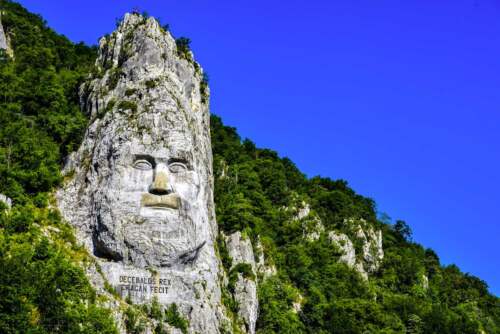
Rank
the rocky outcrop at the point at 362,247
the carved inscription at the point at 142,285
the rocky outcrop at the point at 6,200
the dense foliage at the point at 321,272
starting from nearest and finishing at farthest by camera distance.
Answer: the carved inscription at the point at 142,285, the rocky outcrop at the point at 6,200, the dense foliage at the point at 321,272, the rocky outcrop at the point at 362,247

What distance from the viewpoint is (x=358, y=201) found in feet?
316

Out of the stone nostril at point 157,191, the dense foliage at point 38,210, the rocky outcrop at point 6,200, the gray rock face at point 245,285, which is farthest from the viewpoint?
the gray rock face at point 245,285

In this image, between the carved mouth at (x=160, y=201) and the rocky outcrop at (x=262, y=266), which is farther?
the rocky outcrop at (x=262, y=266)

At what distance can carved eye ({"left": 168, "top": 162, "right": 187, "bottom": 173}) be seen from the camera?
47188mm

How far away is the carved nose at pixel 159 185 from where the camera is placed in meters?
46.0

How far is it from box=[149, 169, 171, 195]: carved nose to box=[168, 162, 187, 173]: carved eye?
2.94 ft

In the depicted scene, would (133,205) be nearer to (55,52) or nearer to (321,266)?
(321,266)

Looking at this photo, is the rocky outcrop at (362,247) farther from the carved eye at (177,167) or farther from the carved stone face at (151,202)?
the carved eye at (177,167)

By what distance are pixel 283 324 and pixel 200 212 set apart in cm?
1296

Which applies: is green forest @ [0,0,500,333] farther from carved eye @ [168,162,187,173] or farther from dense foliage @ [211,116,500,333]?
carved eye @ [168,162,187,173]

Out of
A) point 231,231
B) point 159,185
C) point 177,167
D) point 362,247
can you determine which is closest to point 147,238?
point 159,185

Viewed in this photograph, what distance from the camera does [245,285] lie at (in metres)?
52.6

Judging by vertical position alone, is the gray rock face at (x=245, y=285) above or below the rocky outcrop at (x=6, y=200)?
below

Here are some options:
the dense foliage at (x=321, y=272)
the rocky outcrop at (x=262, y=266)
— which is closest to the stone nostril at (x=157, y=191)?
the dense foliage at (x=321, y=272)
